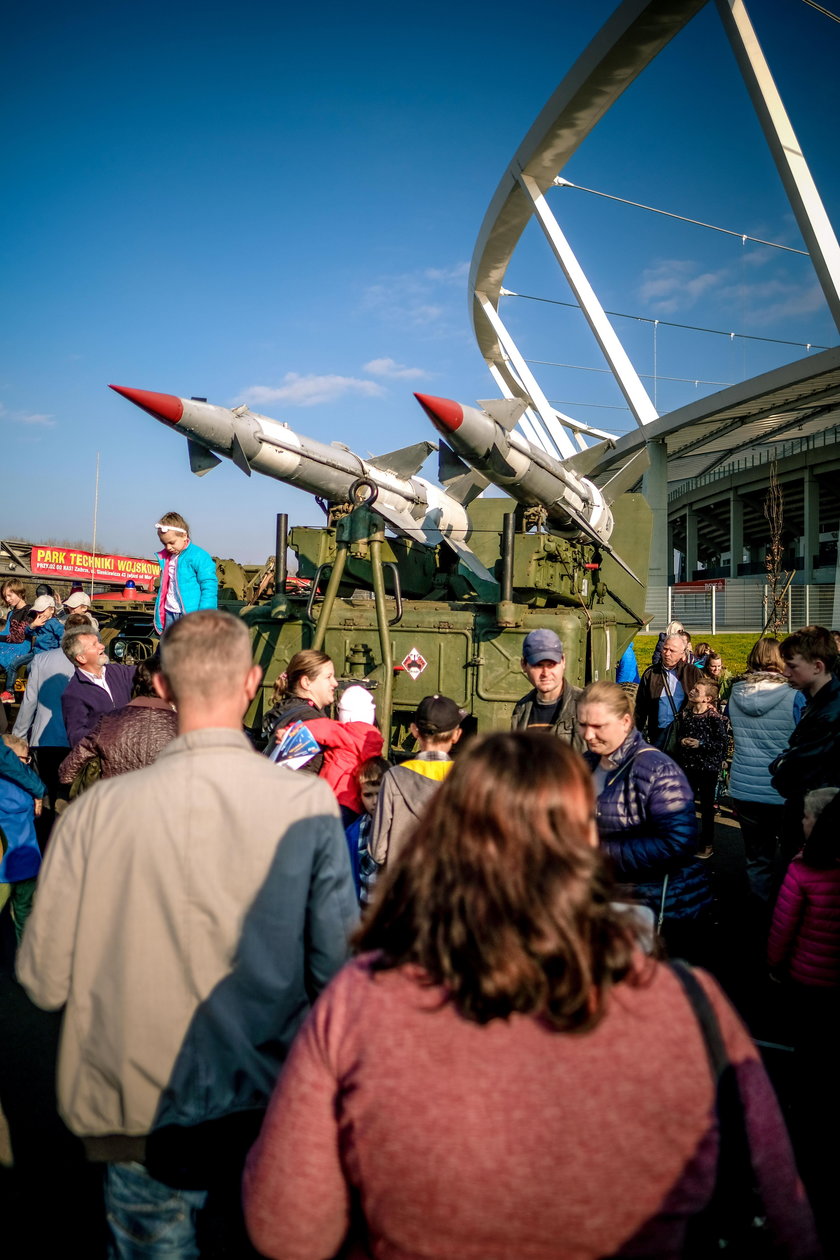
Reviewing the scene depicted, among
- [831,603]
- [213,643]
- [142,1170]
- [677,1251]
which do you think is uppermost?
[831,603]

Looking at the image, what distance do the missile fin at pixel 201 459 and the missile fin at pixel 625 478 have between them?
5.64 metres

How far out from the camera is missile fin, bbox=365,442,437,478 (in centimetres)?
887

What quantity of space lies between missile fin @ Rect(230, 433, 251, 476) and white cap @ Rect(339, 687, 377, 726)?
396 cm

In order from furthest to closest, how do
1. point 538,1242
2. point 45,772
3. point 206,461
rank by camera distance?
point 206,461, point 45,772, point 538,1242

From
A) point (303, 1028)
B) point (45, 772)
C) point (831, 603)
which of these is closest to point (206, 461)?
point (45, 772)

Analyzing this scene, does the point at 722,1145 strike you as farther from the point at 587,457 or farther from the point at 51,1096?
the point at 587,457

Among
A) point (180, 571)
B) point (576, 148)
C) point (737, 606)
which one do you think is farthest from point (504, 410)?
point (737, 606)

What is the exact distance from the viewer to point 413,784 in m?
2.98

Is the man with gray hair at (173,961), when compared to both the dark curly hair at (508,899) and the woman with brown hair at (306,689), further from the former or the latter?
the woman with brown hair at (306,689)

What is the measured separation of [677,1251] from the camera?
3.41ft

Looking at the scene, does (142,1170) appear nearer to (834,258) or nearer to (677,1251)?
(677,1251)

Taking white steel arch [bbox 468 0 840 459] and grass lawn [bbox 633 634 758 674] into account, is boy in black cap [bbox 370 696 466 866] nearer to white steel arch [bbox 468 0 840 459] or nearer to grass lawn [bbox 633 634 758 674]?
white steel arch [bbox 468 0 840 459]

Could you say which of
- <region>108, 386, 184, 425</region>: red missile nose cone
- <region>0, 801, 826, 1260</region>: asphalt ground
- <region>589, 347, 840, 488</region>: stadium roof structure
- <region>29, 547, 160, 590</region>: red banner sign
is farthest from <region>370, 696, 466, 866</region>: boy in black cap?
<region>29, 547, 160, 590</region>: red banner sign

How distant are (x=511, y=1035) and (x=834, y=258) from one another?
716 inches
